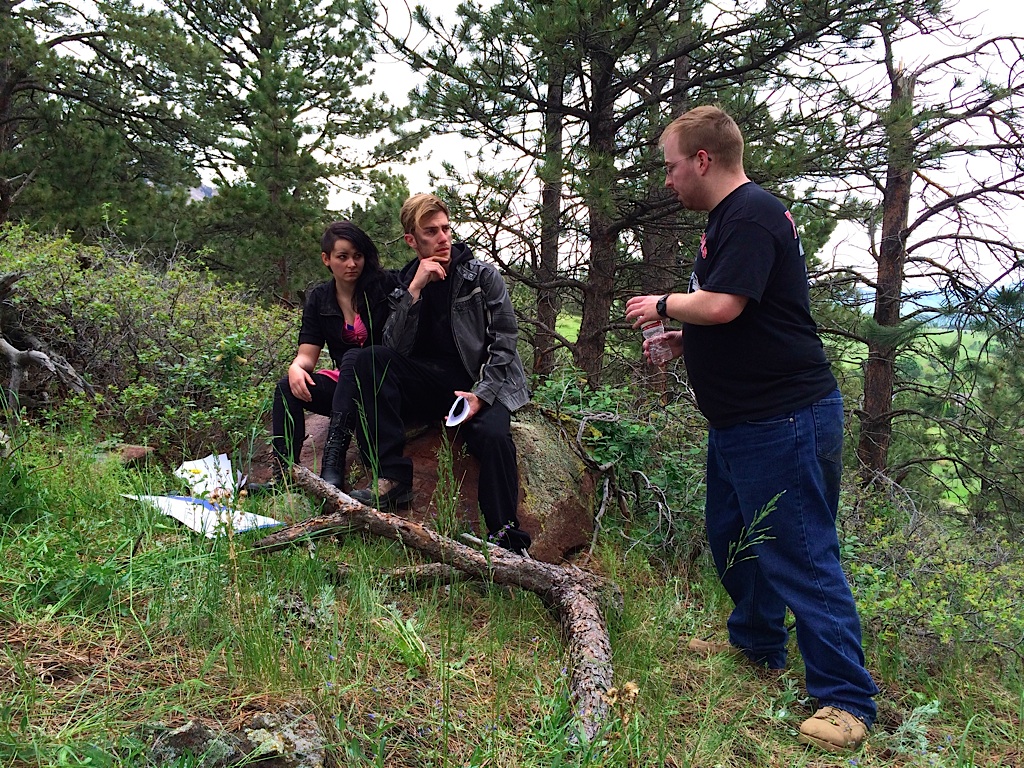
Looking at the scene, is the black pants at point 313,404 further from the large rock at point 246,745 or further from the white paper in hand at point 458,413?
the large rock at point 246,745

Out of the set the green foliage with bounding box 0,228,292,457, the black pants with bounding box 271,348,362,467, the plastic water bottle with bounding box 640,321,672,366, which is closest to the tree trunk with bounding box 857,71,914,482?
the plastic water bottle with bounding box 640,321,672,366

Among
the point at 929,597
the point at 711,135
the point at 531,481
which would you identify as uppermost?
the point at 711,135

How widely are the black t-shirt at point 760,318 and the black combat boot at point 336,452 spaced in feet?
6.30

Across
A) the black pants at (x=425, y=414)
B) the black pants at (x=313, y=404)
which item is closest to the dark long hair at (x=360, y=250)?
the black pants at (x=313, y=404)

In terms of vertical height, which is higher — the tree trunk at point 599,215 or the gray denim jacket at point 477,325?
the tree trunk at point 599,215

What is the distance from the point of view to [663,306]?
2367mm

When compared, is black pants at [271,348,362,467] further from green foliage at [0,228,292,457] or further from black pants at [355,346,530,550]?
green foliage at [0,228,292,457]

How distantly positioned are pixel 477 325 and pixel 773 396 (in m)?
1.69

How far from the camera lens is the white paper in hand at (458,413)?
3.31m

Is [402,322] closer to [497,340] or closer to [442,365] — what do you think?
[442,365]

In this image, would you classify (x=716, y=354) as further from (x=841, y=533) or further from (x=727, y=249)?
(x=841, y=533)

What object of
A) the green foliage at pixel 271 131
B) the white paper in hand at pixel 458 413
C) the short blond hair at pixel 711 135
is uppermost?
the green foliage at pixel 271 131

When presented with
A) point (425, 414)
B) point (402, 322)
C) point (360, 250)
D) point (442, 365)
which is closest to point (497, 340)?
point (442, 365)

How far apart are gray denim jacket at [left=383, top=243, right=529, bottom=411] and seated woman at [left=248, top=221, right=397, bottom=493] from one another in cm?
23
